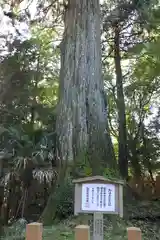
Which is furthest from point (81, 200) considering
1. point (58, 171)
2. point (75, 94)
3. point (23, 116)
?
point (23, 116)

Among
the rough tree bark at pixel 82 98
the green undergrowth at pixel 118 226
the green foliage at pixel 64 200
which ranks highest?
the rough tree bark at pixel 82 98

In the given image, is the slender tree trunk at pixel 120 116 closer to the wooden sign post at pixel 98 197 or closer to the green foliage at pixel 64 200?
the green foliage at pixel 64 200

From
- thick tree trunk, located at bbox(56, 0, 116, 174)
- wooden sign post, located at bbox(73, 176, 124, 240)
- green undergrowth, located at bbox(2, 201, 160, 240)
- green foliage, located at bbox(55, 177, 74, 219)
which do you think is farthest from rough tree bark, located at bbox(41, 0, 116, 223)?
wooden sign post, located at bbox(73, 176, 124, 240)

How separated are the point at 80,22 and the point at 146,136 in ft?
15.6

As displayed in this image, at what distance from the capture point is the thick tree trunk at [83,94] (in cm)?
606

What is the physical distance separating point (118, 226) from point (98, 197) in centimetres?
181

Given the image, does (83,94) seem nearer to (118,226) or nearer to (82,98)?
(82,98)

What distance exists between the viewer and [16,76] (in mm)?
9875

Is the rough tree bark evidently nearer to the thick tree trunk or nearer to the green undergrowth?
the thick tree trunk

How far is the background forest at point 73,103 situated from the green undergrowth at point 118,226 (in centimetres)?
5

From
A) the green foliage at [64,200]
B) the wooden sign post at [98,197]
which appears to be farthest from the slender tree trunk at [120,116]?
the wooden sign post at [98,197]

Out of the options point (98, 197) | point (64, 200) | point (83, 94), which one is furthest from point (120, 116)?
point (98, 197)

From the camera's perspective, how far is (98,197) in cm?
335

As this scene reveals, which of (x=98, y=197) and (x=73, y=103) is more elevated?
(x=73, y=103)
